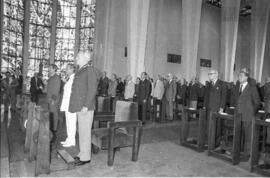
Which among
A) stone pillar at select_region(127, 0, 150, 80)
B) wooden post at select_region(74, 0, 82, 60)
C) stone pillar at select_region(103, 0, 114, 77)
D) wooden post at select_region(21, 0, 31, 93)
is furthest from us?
wooden post at select_region(74, 0, 82, 60)

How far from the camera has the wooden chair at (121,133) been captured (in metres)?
4.07

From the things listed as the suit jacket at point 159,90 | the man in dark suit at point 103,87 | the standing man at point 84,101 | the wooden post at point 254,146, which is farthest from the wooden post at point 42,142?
the man in dark suit at point 103,87

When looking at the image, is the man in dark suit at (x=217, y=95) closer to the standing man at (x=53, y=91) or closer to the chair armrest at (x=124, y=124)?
the chair armrest at (x=124, y=124)

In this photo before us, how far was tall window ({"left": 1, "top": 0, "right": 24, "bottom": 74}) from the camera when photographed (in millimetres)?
14538

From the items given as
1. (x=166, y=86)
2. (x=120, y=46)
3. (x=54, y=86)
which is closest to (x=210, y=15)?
(x=120, y=46)

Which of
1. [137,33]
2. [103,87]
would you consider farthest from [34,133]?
[103,87]

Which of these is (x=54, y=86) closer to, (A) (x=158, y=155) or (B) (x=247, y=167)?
(A) (x=158, y=155)

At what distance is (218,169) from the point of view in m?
4.30

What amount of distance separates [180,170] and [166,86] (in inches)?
216

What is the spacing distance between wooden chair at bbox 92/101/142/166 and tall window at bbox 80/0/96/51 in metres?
13.5

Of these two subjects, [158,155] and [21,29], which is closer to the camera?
[158,155]

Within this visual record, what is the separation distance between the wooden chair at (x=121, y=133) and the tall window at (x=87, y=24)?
13499mm

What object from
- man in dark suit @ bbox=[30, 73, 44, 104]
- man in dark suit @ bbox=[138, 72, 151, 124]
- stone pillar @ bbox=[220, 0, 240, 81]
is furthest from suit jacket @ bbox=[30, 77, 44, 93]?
stone pillar @ bbox=[220, 0, 240, 81]

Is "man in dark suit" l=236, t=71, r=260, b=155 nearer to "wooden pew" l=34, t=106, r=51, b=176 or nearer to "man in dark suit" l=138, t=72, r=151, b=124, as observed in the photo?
"wooden pew" l=34, t=106, r=51, b=176
